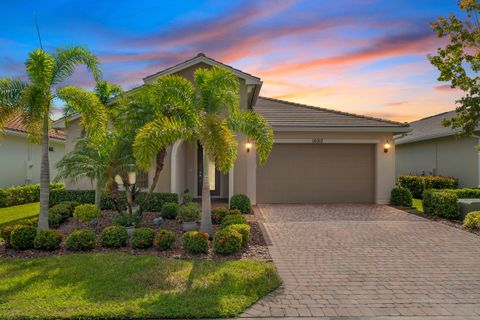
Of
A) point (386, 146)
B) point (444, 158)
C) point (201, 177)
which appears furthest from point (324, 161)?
point (444, 158)

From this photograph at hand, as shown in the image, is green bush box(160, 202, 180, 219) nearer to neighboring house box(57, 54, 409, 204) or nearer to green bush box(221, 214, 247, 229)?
green bush box(221, 214, 247, 229)

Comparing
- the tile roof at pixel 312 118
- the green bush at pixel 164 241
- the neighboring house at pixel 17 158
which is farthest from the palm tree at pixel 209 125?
the neighboring house at pixel 17 158

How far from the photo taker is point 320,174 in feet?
49.9

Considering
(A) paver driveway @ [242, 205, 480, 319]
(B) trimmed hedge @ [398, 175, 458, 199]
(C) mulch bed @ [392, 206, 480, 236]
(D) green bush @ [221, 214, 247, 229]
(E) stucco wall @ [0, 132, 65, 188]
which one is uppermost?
(E) stucco wall @ [0, 132, 65, 188]

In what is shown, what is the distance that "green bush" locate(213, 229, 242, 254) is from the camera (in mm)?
7152

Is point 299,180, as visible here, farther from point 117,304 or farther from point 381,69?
point 117,304

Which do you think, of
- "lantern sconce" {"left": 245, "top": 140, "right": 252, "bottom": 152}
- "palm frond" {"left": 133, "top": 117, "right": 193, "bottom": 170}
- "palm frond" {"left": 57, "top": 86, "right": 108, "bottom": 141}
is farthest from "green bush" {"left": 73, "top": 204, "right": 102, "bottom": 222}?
"lantern sconce" {"left": 245, "top": 140, "right": 252, "bottom": 152}

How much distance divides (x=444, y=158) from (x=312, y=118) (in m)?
8.79

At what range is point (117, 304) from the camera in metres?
4.81

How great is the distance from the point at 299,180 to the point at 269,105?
15.3 ft

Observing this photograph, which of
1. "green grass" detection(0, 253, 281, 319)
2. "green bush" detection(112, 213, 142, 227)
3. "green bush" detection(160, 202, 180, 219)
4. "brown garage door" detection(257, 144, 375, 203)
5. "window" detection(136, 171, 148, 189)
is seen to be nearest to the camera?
"green grass" detection(0, 253, 281, 319)

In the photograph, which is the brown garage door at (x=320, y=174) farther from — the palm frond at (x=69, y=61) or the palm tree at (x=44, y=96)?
the palm frond at (x=69, y=61)

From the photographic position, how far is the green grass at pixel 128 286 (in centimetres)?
464

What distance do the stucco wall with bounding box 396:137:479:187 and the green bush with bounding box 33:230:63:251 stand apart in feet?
49.5
